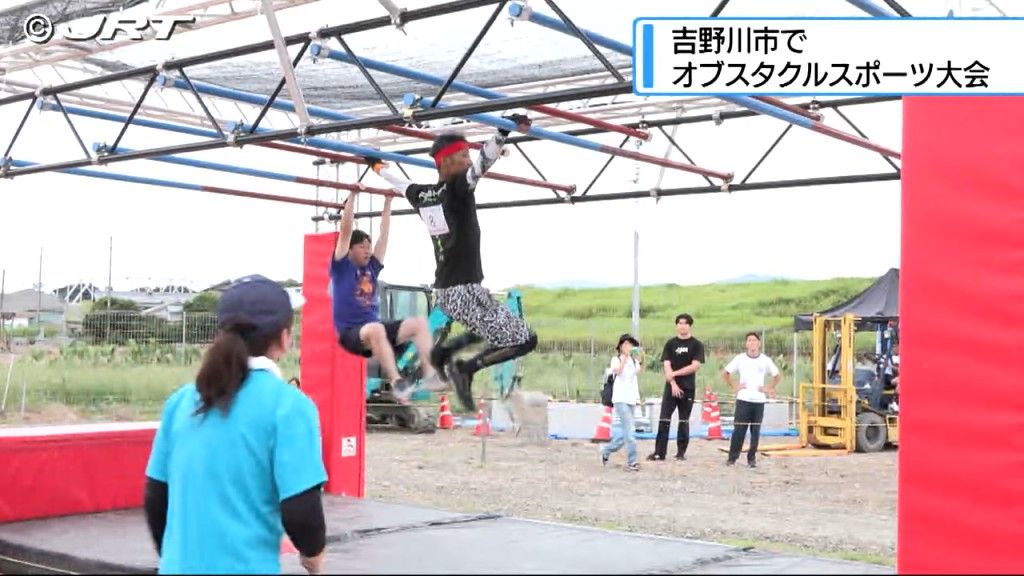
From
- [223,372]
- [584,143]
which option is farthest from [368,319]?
[223,372]

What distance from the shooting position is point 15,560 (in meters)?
5.28

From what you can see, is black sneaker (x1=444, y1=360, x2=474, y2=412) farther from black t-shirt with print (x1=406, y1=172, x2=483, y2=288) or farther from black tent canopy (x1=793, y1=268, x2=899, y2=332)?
black tent canopy (x1=793, y1=268, x2=899, y2=332)

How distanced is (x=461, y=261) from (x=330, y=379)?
267 centimetres

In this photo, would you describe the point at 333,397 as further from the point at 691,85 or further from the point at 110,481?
the point at 691,85

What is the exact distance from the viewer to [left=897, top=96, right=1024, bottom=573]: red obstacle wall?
3344 mm

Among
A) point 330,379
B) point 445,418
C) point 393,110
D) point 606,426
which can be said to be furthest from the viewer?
point 445,418

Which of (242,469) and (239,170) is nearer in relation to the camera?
(242,469)

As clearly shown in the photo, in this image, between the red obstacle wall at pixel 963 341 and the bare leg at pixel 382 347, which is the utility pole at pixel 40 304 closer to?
the bare leg at pixel 382 347

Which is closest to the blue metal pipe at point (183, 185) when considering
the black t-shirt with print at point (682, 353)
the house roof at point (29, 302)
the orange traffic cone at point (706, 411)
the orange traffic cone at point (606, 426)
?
the black t-shirt with print at point (682, 353)


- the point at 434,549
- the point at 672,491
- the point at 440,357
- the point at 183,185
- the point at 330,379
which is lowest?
the point at 672,491

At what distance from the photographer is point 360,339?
19.2 feet

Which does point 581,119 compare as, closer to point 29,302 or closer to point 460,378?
point 460,378

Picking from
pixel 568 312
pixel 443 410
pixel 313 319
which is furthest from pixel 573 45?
pixel 568 312

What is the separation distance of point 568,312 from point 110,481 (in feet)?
70.5
